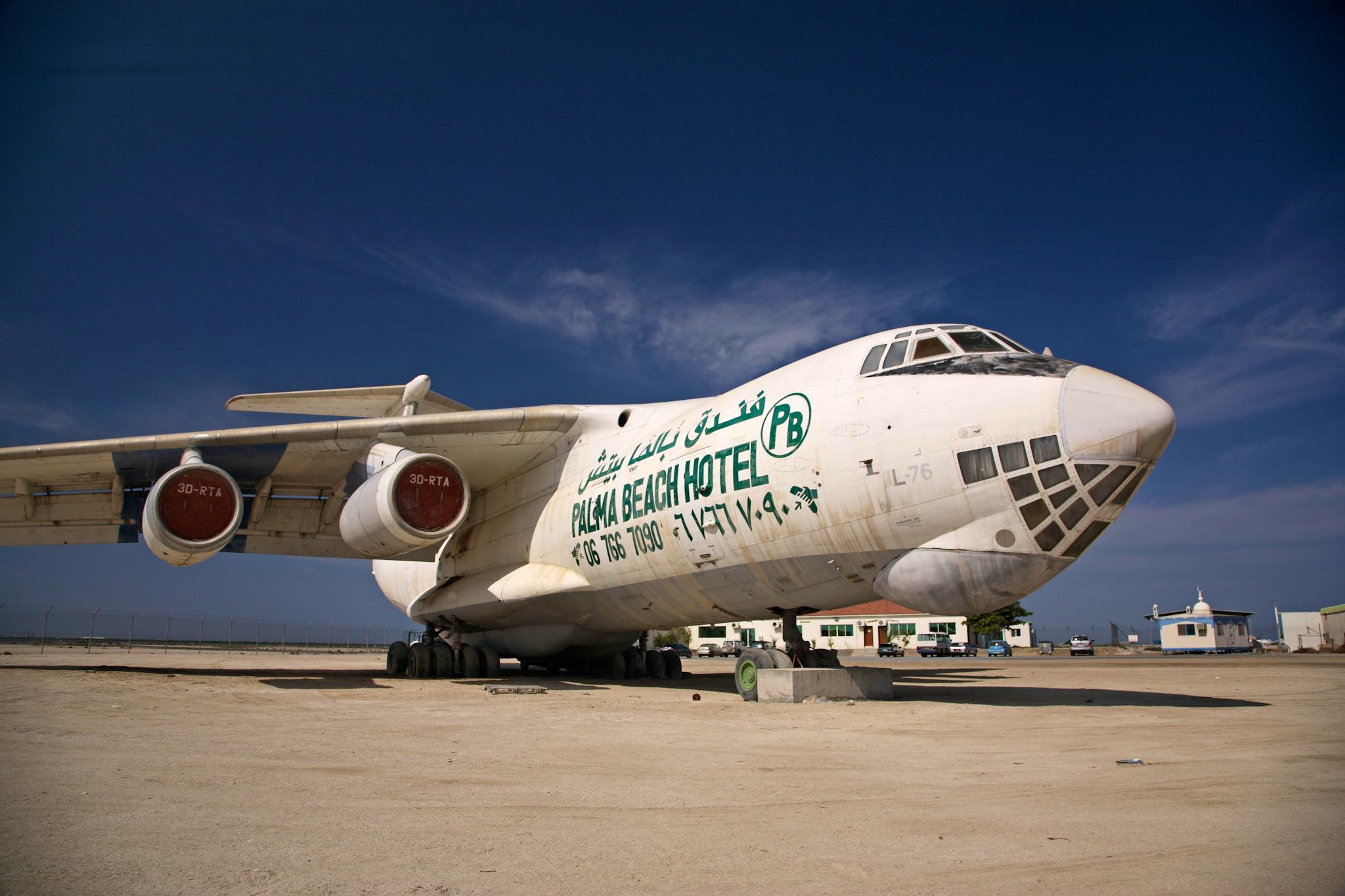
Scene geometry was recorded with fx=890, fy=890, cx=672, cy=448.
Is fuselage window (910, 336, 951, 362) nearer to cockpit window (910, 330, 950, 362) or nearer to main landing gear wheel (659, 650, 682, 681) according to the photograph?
cockpit window (910, 330, 950, 362)

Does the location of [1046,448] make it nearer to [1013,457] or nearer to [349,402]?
[1013,457]

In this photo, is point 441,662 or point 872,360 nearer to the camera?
point 872,360

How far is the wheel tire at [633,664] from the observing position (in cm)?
1562

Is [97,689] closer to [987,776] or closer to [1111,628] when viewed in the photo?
[987,776]

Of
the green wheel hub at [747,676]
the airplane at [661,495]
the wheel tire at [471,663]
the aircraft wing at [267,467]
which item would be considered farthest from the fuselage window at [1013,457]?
the wheel tire at [471,663]

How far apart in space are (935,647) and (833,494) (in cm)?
2939

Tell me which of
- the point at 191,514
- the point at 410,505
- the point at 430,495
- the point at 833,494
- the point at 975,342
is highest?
the point at 975,342

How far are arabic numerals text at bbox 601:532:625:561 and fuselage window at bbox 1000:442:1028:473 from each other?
5.30 m

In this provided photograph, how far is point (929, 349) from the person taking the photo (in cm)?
870

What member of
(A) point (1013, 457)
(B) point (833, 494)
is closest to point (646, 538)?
(B) point (833, 494)

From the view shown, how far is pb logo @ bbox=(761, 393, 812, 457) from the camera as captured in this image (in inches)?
354

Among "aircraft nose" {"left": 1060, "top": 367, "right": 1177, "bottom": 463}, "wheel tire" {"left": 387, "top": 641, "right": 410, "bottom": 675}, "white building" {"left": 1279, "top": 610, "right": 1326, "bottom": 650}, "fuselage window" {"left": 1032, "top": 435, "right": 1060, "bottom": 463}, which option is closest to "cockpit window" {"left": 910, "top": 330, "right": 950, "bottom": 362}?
"aircraft nose" {"left": 1060, "top": 367, "right": 1177, "bottom": 463}

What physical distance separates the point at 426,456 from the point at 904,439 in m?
7.23

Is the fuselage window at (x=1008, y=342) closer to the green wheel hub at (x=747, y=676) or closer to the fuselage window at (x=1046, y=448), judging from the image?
the fuselage window at (x=1046, y=448)
